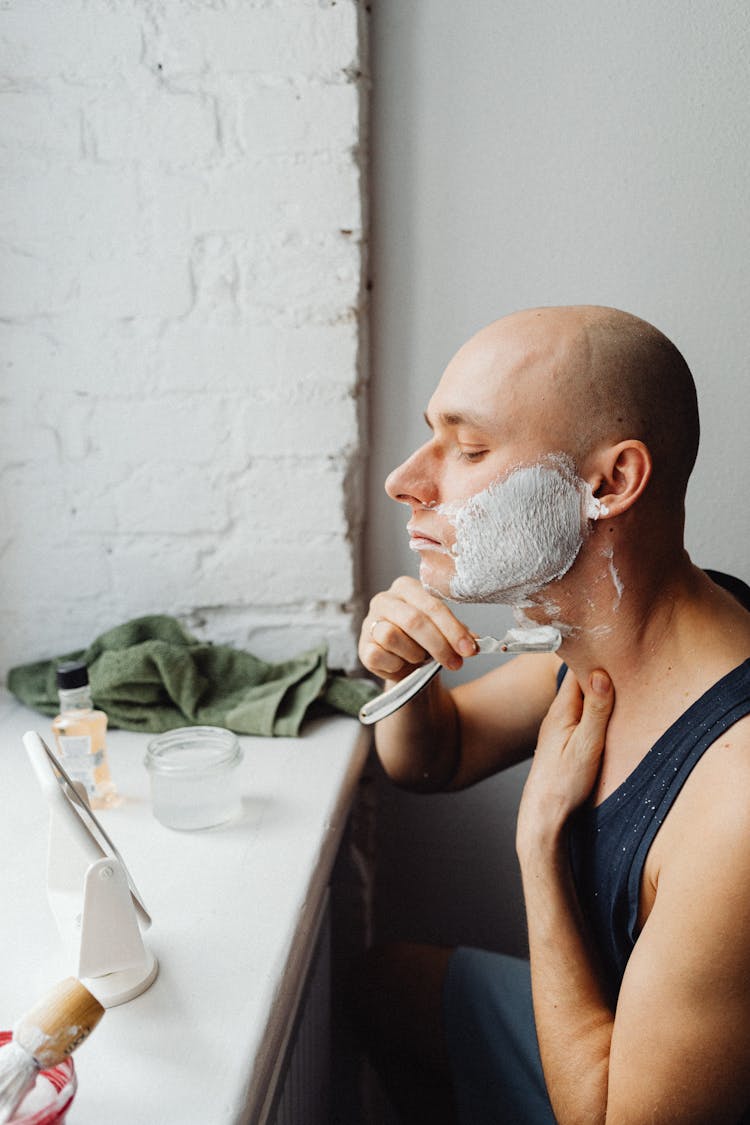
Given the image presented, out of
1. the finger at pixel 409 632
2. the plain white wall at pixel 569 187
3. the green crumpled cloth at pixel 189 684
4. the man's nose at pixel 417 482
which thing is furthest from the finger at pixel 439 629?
the plain white wall at pixel 569 187

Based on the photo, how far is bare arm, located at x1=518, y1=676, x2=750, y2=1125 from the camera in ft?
2.29

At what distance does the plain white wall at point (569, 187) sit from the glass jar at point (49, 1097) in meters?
0.93

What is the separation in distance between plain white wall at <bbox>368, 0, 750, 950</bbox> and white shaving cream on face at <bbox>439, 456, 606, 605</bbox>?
19.7 inches

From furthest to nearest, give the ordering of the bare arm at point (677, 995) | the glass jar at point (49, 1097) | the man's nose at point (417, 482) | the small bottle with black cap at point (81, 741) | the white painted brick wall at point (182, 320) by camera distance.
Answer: the white painted brick wall at point (182, 320), the small bottle with black cap at point (81, 741), the man's nose at point (417, 482), the bare arm at point (677, 995), the glass jar at point (49, 1097)

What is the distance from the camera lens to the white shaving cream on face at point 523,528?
0.85 m

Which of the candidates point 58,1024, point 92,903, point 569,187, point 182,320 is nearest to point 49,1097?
point 58,1024

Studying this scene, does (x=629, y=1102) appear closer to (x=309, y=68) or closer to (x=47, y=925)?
(x=47, y=925)

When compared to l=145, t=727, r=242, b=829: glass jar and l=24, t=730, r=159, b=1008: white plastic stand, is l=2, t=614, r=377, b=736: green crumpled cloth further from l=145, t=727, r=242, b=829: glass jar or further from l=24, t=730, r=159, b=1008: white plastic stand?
l=24, t=730, r=159, b=1008: white plastic stand

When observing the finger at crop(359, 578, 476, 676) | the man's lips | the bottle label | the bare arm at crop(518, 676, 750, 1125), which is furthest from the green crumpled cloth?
the bare arm at crop(518, 676, 750, 1125)

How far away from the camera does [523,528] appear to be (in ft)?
2.82

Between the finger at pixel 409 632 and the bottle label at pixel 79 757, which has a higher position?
the finger at pixel 409 632

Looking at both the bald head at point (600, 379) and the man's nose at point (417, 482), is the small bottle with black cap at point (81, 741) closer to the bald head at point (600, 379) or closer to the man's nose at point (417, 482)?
the man's nose at point (417, 482)

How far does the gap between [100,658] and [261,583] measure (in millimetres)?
257

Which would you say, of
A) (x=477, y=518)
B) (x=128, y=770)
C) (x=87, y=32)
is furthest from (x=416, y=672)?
(x=87, y=32)
